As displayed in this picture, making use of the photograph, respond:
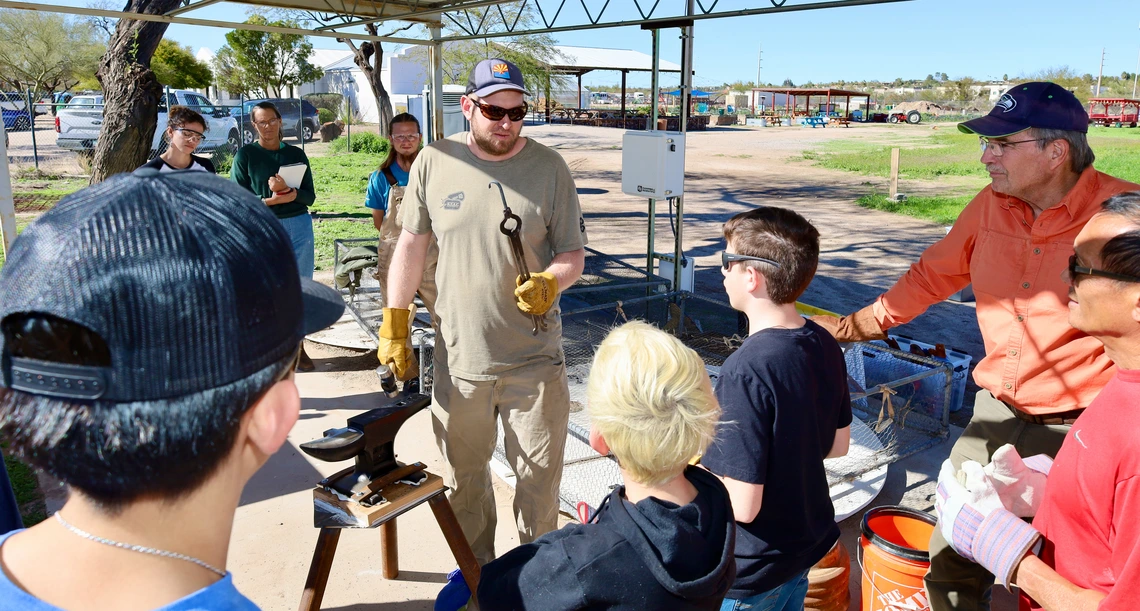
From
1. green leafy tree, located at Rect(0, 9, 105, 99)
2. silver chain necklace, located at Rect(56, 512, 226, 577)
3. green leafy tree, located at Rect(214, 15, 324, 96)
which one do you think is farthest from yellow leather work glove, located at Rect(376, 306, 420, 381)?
green leafy tree, located at Rect(0, 9, 105, 99)

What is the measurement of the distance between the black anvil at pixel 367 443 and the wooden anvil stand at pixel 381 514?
0.12 feet

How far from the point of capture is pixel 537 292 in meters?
2.69

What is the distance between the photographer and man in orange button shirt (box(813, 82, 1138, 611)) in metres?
2.42

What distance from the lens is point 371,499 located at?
2.36m

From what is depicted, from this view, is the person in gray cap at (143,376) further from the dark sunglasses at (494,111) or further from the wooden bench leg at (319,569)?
the dark sunglasses at (494,111)

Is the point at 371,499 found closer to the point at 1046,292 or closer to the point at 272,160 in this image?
the point at 1046,292

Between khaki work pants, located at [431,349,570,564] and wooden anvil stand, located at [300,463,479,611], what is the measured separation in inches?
15.0

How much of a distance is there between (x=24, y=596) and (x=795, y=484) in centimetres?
158

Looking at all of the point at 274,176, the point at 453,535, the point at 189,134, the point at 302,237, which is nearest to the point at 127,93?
the point at 274,176

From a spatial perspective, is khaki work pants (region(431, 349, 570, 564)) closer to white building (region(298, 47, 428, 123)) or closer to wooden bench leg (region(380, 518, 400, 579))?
wooden bench leg (region(380, 518, 400, 579))

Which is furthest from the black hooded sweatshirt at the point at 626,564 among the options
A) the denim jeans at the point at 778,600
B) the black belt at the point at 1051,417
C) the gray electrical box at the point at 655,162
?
the gray electrical box at the point at 655,162

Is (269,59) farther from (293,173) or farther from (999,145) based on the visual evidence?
(999,145)

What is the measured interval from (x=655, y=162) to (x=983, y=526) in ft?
15.2

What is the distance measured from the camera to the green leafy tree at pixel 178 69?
32.8 meters
